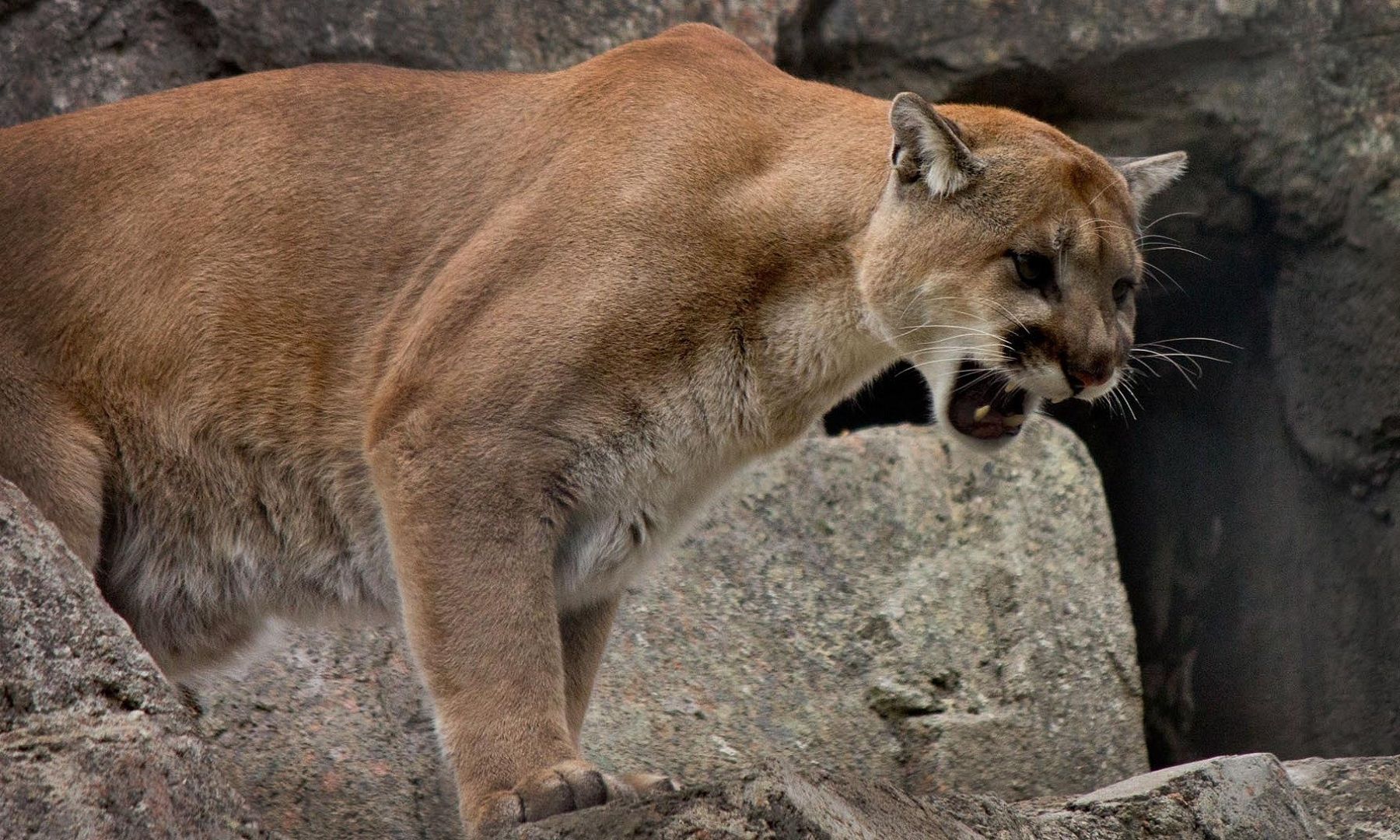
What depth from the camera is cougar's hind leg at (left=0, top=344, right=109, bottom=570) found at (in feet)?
10.5

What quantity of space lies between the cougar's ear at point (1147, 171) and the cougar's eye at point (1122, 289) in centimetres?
37

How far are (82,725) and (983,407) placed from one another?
205cm

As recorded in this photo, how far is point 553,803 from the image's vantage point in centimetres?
288

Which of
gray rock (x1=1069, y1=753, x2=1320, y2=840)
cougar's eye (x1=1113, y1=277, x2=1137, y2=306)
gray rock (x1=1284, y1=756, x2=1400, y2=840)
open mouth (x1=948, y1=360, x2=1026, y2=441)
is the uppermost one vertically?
cougar's eye (x1=1113, y1=277, x2=1137, y2=306)

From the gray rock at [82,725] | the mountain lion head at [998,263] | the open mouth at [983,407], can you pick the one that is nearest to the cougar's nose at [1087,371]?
the mountain lion head at [998,263]

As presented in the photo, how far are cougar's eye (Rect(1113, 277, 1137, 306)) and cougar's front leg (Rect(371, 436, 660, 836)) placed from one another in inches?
52.9

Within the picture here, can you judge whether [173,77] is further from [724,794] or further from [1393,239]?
[1393,239]

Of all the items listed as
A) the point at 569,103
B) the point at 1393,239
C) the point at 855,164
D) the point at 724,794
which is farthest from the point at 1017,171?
the point at 1393,239

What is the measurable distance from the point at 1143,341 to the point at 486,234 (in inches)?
125

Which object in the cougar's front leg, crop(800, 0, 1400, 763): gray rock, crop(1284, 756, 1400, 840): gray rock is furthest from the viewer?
crop(800, 0, 1400, 763): gray rock

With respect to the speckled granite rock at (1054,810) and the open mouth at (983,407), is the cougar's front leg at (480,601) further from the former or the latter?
the open mouth at (983,407)

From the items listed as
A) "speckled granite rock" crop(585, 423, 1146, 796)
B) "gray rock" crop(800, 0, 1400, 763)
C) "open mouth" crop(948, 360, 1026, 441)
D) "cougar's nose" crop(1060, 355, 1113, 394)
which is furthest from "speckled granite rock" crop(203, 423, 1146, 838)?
"cougar's nose" crop(1060, 355, 1113, 394)

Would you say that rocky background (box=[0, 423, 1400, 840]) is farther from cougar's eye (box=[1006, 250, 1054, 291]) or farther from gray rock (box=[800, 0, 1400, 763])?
cougar's eye (box=[1006, 250, 1054, 291])

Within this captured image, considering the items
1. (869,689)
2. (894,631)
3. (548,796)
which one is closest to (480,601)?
(548,796)
